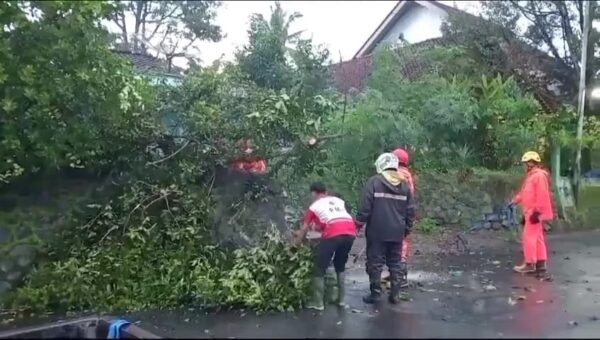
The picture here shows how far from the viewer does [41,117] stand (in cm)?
876

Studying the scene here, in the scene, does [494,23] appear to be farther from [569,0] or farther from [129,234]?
[129,234]

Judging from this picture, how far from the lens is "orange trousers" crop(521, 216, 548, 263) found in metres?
10.4

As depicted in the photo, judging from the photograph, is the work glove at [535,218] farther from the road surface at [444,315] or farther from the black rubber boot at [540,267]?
the road surface at [444,315]

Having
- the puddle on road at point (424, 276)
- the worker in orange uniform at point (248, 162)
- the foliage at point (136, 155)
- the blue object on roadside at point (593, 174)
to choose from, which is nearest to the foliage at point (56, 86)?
the foliage at point (136, 155)

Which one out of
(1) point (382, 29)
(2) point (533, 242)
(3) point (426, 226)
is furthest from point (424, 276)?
(1) point (382, 29)

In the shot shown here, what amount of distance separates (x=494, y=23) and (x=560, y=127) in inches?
165

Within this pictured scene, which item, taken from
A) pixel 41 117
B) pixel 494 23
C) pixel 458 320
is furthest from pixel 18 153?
pixel 494 23

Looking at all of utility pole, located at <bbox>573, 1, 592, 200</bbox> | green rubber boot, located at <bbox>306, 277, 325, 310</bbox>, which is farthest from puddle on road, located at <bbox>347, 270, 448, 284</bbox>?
utility pole, located at <bbox>573, 1, 592, 200</bbox>

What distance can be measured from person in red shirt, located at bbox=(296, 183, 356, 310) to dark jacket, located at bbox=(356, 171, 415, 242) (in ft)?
0.91

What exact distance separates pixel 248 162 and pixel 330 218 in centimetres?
234

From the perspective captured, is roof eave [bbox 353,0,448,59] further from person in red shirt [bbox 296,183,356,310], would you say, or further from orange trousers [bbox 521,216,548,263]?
person in red shirt [bbox 296,183,356,310]

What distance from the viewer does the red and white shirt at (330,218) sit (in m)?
7.92

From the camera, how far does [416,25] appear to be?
102 feet

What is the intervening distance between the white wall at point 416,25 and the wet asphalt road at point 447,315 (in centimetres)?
2044
